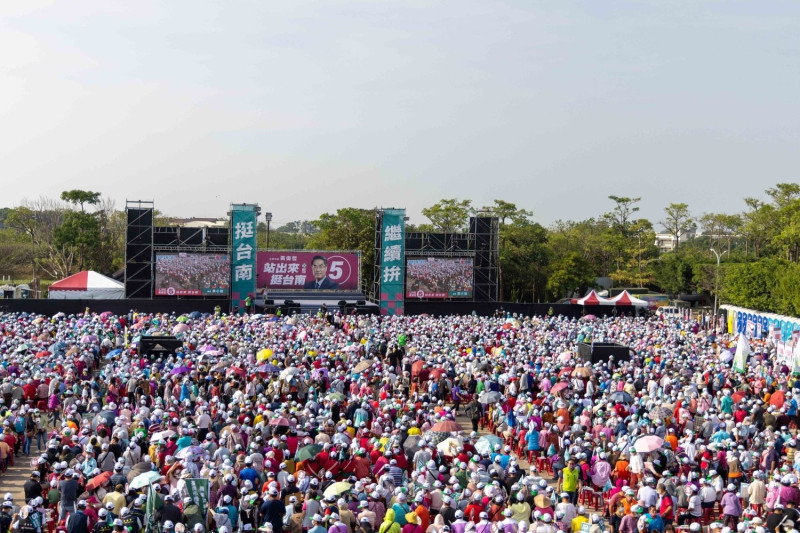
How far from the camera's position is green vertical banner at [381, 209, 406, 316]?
39031 mm

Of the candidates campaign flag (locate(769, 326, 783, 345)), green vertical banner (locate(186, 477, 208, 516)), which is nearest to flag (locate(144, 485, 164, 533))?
green vertical banner (locate(186, 477, 208, 516))

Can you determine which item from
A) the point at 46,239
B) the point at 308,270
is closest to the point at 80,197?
the point at 46,239

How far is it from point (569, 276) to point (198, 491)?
4506cm

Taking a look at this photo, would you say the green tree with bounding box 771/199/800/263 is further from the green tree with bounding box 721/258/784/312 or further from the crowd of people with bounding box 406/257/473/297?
the crowd of people with bounding box 406/257/473/297

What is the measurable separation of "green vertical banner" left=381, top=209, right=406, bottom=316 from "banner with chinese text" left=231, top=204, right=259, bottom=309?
218 inches

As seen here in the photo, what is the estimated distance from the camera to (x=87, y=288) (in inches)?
1537

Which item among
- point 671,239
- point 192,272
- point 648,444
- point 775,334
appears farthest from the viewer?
point 671,239

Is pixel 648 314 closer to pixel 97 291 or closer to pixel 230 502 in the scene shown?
pixel 97 291

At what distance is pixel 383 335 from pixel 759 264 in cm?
2249

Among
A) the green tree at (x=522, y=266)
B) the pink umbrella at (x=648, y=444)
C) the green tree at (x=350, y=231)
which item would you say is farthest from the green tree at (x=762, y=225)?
the pink umbrella at (x=648, y=444)

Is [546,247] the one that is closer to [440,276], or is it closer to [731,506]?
[440,276]

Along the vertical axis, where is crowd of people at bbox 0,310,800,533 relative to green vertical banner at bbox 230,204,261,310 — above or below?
below

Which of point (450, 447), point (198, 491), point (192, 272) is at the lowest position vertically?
point (198, 491)

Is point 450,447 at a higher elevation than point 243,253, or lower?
lower
